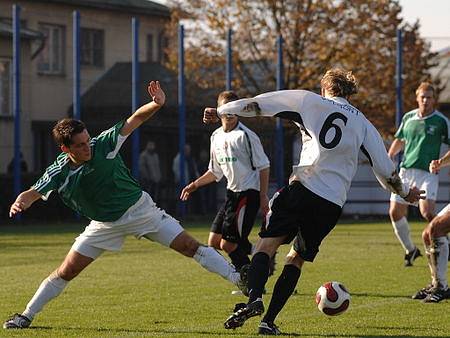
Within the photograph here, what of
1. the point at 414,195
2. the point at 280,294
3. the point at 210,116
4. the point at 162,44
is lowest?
the point at 280,294

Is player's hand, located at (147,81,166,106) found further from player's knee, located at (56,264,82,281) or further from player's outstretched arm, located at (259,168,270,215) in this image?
player's outstretched arm, located at (259,168,270,215)

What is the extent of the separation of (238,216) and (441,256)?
2289mm

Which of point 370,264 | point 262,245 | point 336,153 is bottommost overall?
point 370,264

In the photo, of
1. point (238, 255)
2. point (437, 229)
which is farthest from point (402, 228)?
point (437, 229)

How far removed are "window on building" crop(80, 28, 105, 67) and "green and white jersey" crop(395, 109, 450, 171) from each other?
78.9 feet

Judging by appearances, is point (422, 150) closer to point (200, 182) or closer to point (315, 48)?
point (200, 182)

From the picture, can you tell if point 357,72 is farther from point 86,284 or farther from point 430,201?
point 86,284

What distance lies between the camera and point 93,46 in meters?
38.6

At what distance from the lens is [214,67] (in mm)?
33344

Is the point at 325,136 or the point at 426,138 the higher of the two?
the point at 325,136

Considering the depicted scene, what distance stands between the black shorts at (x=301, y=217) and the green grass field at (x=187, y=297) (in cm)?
70

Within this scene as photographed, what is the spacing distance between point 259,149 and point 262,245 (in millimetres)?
3641

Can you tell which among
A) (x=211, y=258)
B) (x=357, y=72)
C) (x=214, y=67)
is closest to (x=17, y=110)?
(x=214, y=67)

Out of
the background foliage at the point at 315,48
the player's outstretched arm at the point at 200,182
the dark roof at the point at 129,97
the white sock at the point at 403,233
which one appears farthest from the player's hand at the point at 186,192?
the background foliage at the point at 315,48
